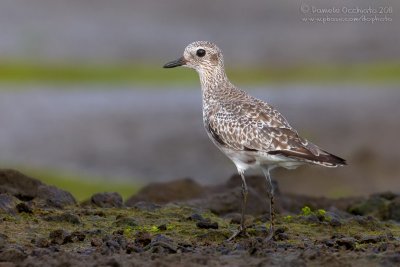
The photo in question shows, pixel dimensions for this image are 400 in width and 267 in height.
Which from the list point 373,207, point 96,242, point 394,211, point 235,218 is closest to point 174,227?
point 235,218

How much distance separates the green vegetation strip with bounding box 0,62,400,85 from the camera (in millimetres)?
35156

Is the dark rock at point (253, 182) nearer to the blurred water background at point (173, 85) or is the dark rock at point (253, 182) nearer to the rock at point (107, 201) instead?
the rock at point (107, 201)

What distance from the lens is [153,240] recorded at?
11992 mm

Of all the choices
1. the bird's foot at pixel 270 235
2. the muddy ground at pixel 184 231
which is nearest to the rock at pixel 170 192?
the muddy ground at pixel 184 231

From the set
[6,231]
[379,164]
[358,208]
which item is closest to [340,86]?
[379,164]

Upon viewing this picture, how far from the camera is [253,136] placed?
13.2 m

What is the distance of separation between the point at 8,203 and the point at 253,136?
2664 mm

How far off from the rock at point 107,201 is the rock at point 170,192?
A: 1.98 meters

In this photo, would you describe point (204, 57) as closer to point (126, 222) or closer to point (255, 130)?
point (255, 130)

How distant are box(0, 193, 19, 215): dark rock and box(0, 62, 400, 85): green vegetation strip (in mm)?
20894

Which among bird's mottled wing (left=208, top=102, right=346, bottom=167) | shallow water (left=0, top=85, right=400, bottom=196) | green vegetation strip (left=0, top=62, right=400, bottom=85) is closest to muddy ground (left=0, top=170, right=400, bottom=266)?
bird's mottled wing (left=208, top=102, right=346, bottom=167)

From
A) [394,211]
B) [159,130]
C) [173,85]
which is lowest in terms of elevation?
[394,211]

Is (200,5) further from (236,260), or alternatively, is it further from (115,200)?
(236,260)

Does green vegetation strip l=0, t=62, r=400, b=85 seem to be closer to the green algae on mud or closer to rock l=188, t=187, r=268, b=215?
rock l=188, t=187, r=268, b=215
